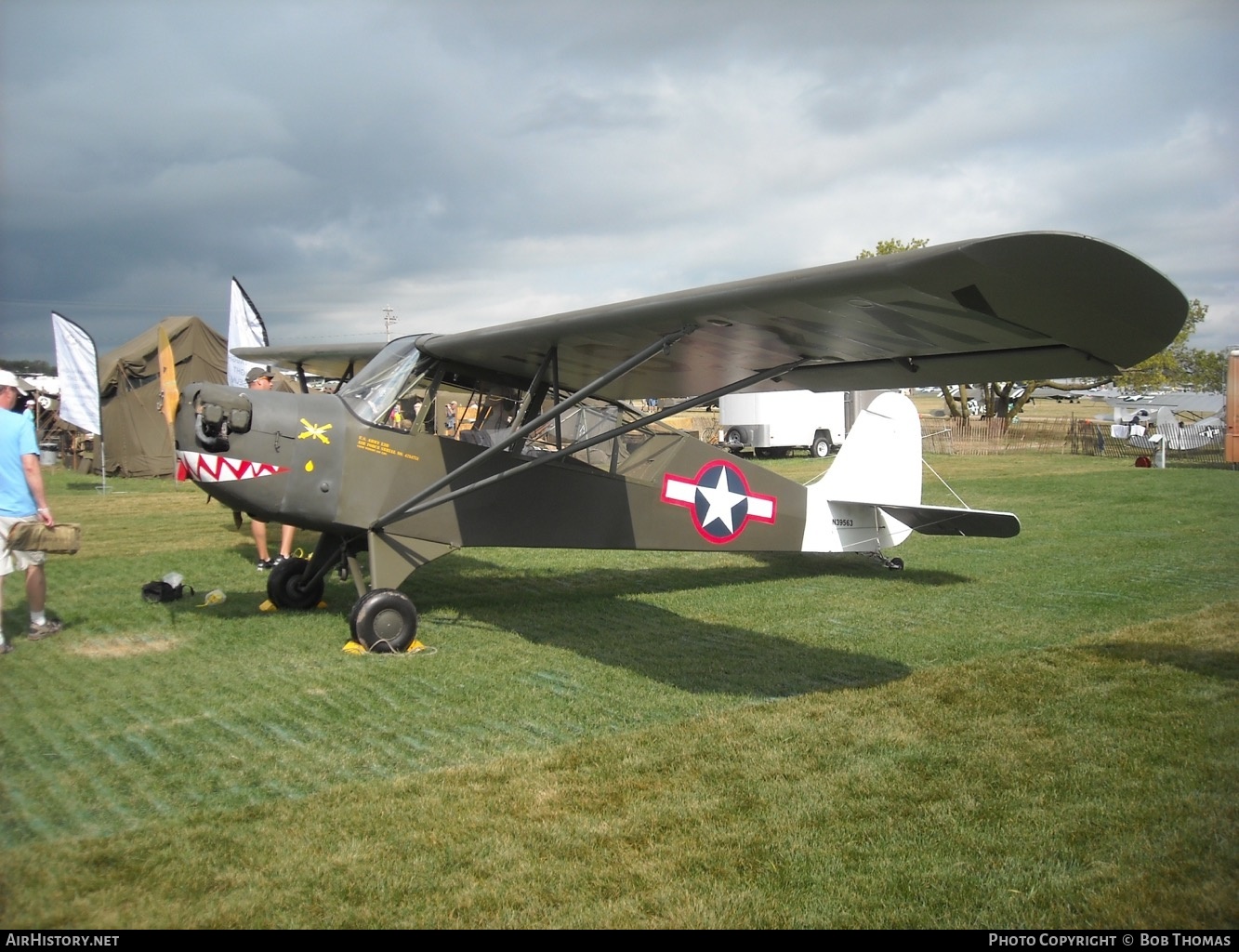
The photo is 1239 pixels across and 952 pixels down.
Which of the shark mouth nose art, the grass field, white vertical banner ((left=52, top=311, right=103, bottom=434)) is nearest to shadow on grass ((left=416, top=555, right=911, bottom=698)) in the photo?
the grass field

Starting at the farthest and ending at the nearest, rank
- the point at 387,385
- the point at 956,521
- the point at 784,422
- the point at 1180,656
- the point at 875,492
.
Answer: the point at 784,422
the point at 875,492
the point at 956,521
the point at 387,385
the point at 1180,656

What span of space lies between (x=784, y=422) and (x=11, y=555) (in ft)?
88.4

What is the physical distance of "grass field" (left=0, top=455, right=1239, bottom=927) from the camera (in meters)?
3.13

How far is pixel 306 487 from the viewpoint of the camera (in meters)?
6.57

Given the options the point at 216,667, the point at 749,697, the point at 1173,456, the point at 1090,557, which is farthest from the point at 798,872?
the point at 1173,456

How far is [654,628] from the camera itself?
7359 millimetres

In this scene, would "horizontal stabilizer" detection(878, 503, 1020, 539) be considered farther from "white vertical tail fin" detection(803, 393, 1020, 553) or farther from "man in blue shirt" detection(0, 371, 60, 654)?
"man in blue shirt" detection(0, 371, 60, 654)

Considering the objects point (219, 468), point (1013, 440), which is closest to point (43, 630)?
point (219, 468)

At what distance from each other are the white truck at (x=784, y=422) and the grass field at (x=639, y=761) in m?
22.6

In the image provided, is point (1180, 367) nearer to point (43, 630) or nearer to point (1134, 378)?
point (1134, 378)

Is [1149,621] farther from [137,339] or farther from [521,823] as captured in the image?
[137,339]

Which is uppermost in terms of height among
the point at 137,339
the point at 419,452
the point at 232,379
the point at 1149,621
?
the point at 137,339

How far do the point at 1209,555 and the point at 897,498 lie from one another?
373 cm

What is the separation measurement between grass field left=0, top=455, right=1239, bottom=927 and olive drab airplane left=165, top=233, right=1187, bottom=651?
2.58 feet
